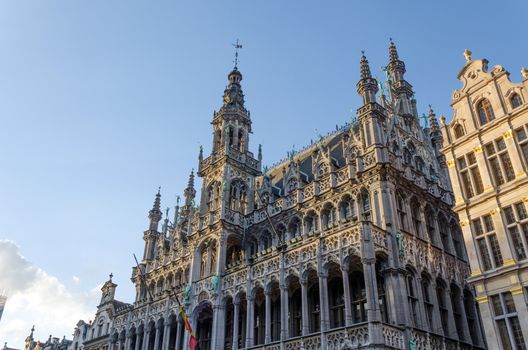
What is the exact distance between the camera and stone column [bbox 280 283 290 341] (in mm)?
29094

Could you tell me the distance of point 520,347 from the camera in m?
22.2

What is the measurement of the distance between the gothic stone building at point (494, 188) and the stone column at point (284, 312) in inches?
429

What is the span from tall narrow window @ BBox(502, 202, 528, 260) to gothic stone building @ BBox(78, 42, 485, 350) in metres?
6.36

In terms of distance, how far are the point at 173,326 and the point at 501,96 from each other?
2976cm

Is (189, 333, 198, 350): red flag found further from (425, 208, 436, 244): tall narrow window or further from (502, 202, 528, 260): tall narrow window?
(502, 202, 528, 260): tall narrow window

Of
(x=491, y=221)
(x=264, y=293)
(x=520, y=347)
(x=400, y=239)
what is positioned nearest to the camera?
(x=520, y=347)

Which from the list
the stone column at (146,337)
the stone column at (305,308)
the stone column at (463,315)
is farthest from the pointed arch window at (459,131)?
the stone column at (146,337)

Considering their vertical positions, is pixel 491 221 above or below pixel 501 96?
below

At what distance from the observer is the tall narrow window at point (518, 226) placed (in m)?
23.3

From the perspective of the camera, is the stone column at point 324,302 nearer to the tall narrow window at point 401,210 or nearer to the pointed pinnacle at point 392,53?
the tall narrow window at point 401,210

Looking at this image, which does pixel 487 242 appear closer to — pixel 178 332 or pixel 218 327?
pixel 218 327

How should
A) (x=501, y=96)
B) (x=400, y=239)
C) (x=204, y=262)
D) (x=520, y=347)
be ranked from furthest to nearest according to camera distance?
1. (x=204, y=262)
2. (x=400, y=239)
3. (x=501, y=96)
4. (x=520, y=347)

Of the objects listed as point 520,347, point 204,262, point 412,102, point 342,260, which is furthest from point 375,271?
point 412,102

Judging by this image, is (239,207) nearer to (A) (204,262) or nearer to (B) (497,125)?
(A) (204,262)
